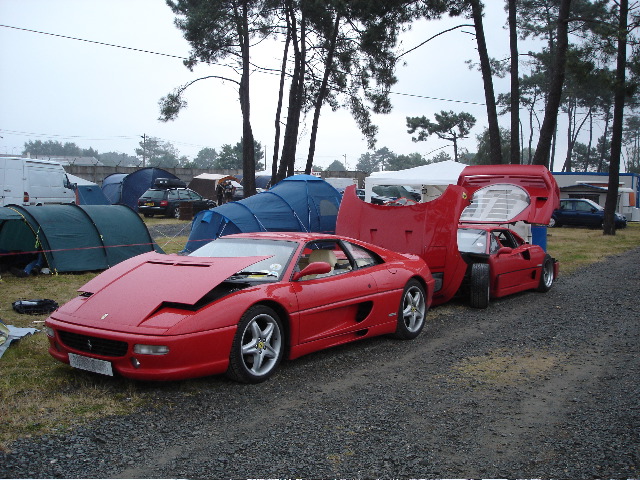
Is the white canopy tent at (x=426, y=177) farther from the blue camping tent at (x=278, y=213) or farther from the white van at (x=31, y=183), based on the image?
the white van at (x=31, y=183)

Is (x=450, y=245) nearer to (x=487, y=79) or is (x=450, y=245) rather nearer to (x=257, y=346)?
(x=257, y=346)

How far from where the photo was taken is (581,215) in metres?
29.9

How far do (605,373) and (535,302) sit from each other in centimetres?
408

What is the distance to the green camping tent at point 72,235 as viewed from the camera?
36.9 feet

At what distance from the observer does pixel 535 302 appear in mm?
9766

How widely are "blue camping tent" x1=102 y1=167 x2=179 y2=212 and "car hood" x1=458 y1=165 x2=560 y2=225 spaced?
63.0 ft

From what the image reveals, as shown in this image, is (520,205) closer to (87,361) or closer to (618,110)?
(87,361)

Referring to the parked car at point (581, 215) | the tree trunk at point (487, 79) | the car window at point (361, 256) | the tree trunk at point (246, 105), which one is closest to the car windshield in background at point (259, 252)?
the car window at point (361, 256)

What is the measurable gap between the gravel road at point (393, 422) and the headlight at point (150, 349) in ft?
1.31

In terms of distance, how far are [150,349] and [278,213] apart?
1151 cm

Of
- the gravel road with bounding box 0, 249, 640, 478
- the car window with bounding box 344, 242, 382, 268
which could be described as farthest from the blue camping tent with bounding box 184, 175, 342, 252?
the gravel road with bounding box 0, 249, 640, 478

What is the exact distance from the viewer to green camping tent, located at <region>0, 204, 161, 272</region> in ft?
36.9

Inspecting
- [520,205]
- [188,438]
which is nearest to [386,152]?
[520,205]

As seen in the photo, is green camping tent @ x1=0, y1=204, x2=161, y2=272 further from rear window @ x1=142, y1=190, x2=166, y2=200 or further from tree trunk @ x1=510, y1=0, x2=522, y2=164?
rear window @ x1=142, y1=190, x2=166, y2=200
